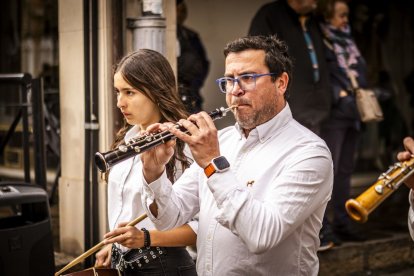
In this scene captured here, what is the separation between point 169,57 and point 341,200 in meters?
2.05

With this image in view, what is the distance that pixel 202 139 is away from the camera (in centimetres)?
310

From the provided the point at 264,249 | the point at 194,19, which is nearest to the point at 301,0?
the point at 194,19

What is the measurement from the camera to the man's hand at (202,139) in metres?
3.10

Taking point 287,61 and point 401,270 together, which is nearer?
point 287,61

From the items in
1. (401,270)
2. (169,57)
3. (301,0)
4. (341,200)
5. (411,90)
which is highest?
(301,0)

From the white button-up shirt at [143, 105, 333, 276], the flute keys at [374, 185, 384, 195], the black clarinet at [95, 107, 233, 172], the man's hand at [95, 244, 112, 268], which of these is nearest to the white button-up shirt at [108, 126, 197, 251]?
the man's hand at [95, 244, 112, 268]

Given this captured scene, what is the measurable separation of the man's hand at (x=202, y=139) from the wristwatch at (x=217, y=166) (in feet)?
0.06

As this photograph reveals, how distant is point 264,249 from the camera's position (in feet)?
9.99

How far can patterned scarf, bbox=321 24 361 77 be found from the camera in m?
6.70

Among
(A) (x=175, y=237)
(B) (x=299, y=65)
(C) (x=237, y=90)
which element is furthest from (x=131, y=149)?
(B) (x=299, y=65)

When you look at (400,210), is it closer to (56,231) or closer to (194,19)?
(194,19)

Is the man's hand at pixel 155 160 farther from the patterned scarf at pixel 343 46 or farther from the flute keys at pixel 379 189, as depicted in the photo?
the patterned scarf at pixel 343 46

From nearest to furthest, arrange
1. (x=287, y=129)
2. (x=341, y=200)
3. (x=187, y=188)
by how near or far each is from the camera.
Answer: (x=287, y=129) < (x=187, y=188) < (x=341, y=200)

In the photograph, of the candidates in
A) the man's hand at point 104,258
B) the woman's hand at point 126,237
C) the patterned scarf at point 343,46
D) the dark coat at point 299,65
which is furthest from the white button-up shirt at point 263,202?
the patterned scarf at point 343,46
